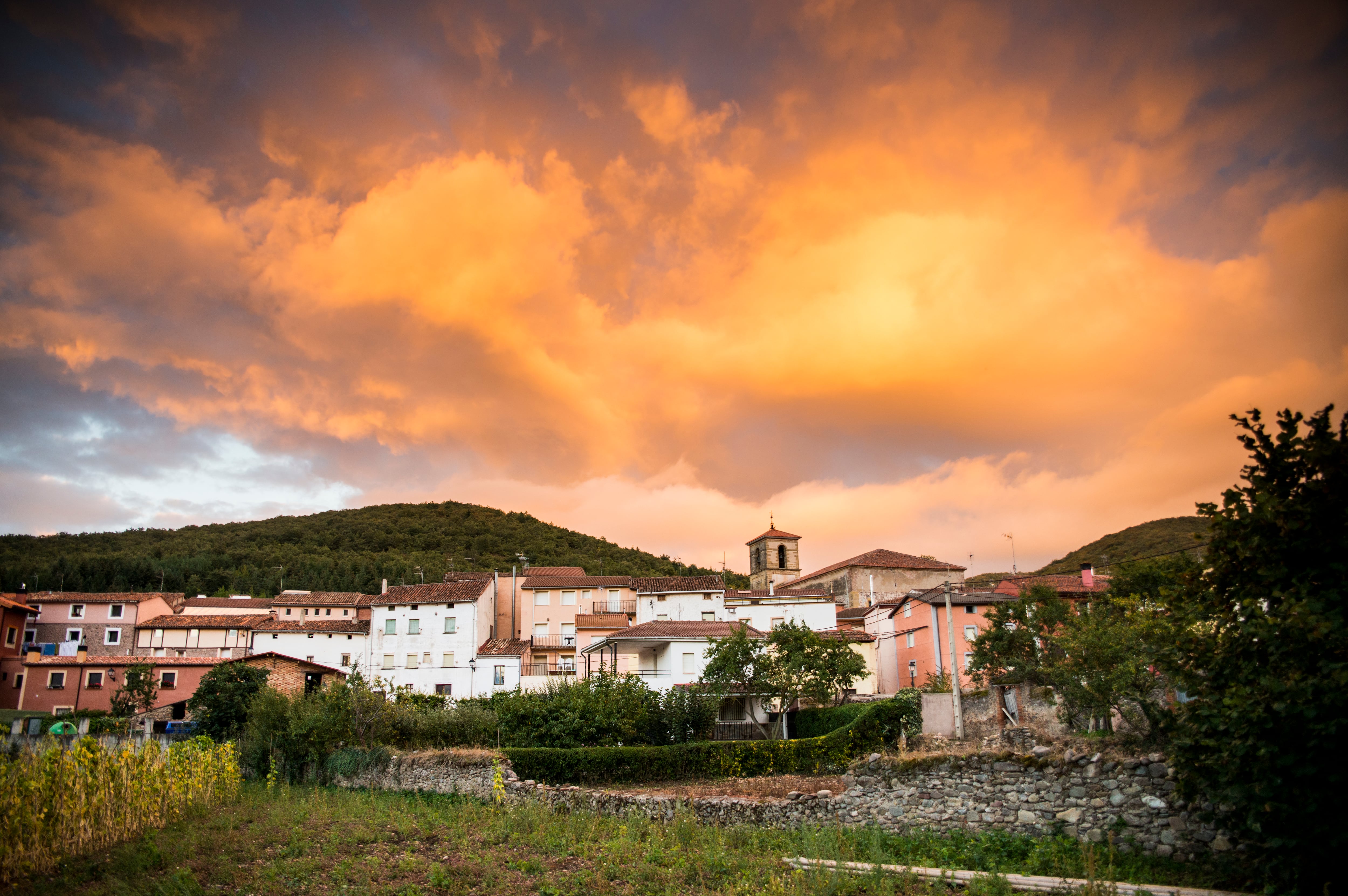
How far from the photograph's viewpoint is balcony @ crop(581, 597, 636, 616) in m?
56.4

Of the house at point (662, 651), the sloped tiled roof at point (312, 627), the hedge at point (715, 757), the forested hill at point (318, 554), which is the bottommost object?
the hedge at point (715, 757)

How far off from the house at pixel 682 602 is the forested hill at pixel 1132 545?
25058 mm

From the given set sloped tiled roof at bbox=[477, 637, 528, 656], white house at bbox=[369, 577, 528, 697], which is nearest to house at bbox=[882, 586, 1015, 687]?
sloped tiled roof at bbox=[477, 637, 528, 656]

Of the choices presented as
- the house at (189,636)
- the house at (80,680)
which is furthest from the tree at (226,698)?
the house at (189,636)

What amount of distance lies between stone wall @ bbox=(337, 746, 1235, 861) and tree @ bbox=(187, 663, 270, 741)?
15.0 metres

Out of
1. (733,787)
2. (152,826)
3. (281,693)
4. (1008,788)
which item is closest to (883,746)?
(733,787)

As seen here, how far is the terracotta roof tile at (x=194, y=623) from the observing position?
53.9m

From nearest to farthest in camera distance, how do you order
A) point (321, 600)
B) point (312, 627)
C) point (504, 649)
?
point (504, 649)
point (312, 627)
point (321, 600)

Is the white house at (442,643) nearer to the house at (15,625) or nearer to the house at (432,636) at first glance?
the house at (432,636)

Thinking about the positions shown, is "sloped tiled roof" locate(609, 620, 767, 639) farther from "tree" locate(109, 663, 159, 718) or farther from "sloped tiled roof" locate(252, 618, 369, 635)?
"tree" locate(109, 663, 159, 718)

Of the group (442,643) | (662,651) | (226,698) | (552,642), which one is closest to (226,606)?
(442,643)

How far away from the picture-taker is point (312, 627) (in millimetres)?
55562

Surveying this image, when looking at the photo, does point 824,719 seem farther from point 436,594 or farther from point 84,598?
point 84,598

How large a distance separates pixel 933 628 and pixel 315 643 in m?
43.2
